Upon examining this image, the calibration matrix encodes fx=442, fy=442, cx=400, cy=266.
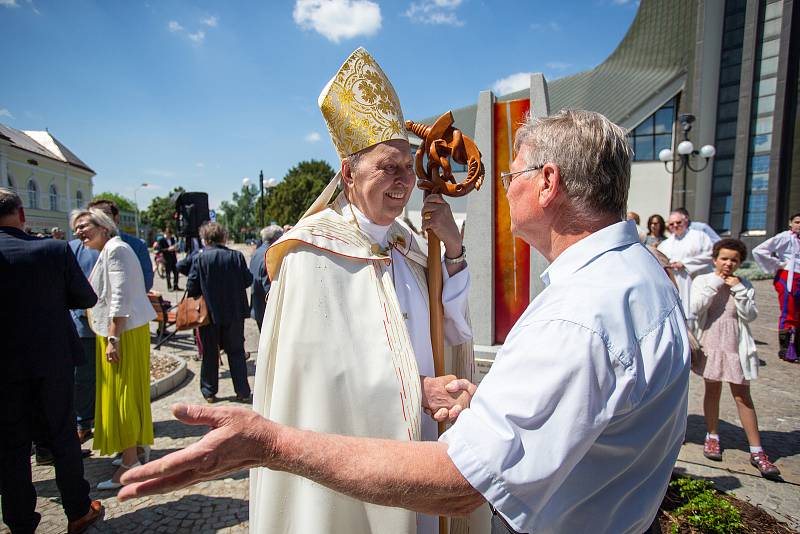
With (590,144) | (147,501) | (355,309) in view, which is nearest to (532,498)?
(590,144)

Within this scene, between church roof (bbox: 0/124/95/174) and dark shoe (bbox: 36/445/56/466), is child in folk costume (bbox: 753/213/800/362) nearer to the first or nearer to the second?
dark shoe (bbox: 36/445/56/466)

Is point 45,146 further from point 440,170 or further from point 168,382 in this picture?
point 440,170

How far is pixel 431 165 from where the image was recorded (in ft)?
6.63

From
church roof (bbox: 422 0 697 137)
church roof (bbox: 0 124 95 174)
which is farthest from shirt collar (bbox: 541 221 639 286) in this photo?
church roof (bbox: 0 124 95 174)

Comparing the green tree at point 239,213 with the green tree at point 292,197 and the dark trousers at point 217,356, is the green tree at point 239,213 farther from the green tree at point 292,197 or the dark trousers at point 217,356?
the dark trousers at point 217,356

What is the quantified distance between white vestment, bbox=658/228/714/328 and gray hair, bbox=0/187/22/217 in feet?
20.9

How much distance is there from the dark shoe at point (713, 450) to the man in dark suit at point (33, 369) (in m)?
4.89

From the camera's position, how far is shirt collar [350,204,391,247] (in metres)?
2.07

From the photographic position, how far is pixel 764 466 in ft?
11.6

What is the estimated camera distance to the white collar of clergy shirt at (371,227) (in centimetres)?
207

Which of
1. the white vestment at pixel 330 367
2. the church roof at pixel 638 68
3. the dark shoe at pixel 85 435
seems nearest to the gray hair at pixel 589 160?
the white vestment at pixel 330 367

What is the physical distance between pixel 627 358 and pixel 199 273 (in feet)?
17.8

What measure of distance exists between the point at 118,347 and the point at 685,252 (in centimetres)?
640

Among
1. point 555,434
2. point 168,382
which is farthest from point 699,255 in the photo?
point 168,382
